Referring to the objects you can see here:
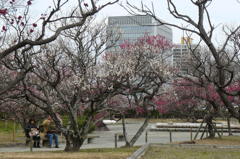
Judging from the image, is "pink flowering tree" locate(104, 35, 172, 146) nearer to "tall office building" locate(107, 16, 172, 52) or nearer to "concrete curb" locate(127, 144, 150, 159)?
"tall office building" locate(107, 16, 172, 52)

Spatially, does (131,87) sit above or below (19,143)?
above

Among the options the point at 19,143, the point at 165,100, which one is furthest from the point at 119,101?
the point at 19,143

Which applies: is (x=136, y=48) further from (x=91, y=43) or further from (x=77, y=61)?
(x=77, y=61)

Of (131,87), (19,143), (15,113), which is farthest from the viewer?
(15,113)

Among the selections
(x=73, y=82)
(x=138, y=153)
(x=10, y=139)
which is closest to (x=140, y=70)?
(x=73, y=82)

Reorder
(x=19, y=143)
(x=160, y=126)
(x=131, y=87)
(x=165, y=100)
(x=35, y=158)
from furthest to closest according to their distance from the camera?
(x=160, y=126)
(x=165, y=100)
(x=19, y=143)
(x=131, y=87)
(x=35, y=158)

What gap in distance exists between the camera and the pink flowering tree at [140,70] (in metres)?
15.9

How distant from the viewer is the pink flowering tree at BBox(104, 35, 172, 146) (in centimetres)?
1586

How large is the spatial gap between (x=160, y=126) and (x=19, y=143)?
44.4 ft

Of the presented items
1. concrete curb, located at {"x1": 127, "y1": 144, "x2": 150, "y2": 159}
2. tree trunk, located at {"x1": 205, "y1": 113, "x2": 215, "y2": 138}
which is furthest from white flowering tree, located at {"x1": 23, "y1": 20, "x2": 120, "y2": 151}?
tree trunk, located at {"x1": 205, "y1": 113, "x2": 215, "y2": 138}

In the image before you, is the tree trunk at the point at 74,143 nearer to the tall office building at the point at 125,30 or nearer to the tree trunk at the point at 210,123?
the tall office building at the point at 125,30

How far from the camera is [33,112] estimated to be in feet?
70.4

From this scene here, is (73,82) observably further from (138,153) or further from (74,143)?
(138,153)

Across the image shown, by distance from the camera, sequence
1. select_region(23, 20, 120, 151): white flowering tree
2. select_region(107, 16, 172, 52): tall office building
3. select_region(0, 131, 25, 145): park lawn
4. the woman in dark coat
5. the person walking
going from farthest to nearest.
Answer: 1. select_region(0, 131, 25, 145): park lawn
2. select_region(107, 16, 172, 52): tall office building
3. the person walking
4. the woman in dark coat
5. select_region(23, 20, 120, 151): white flowering tree
